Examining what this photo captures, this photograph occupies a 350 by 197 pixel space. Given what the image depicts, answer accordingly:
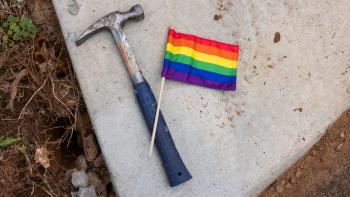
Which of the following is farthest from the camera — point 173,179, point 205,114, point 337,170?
point 337,170

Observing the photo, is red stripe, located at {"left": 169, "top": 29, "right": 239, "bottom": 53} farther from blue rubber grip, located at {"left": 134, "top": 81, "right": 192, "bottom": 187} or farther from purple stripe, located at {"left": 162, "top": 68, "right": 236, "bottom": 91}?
blue rubber grip, located at {"left": 134, "top": 81, "right": 192, "bottom": 187}

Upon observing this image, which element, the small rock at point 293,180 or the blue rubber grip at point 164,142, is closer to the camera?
the blue rubber grip at point 164,142

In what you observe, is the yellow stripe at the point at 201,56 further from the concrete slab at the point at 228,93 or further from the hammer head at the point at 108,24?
the hammer head at the point at 108,24

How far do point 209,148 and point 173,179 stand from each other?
28 cm

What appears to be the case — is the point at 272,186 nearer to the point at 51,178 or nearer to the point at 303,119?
the point at 303,119

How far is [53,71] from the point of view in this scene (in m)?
2.68

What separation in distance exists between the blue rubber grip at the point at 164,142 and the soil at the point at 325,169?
0.63 m

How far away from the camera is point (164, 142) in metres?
2.44

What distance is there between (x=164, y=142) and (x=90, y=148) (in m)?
0.48

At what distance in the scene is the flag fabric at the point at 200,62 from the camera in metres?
2.57

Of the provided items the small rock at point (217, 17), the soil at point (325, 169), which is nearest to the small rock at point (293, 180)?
the soil at point (325, 169)

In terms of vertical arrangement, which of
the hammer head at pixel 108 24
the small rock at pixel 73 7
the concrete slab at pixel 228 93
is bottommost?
the concrete slab at pixel 228 93

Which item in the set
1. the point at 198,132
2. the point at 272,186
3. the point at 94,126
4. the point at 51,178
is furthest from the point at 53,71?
the point at 272,186

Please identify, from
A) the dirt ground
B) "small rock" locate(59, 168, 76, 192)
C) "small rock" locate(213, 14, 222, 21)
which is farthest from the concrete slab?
"small rock" locate(59, 168, 76, 192)
